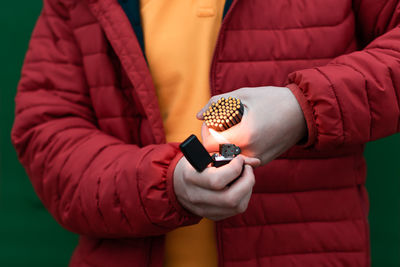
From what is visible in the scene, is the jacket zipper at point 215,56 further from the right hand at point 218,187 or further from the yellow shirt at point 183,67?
the right hand at point 218,187

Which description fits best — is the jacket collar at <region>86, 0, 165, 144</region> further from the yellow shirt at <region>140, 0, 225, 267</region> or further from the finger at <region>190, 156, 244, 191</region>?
the finger at <region>190, 156, 244, 191</region>

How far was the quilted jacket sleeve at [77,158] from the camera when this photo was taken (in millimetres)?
666

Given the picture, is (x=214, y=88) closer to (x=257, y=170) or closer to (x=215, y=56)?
(x=215, y=56)

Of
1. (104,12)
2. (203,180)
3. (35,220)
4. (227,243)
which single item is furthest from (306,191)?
(35,220)

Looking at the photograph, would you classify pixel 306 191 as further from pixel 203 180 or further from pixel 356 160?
pixel 203 180

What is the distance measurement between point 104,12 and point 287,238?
56cm

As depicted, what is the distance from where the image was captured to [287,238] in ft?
2.55

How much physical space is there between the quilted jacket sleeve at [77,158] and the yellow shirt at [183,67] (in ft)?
0.36

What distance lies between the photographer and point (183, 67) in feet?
2.56

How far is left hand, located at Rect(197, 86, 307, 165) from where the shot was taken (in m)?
0.60

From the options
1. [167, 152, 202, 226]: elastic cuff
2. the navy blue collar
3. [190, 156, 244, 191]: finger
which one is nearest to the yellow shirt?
the navy blue collar

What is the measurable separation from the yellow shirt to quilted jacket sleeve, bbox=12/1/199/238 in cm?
11

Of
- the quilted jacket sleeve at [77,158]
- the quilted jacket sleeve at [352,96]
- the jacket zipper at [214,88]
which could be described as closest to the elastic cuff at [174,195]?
the quilted jacket sleeve at [77,158]

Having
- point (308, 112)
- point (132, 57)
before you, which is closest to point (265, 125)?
point (308, 112)
